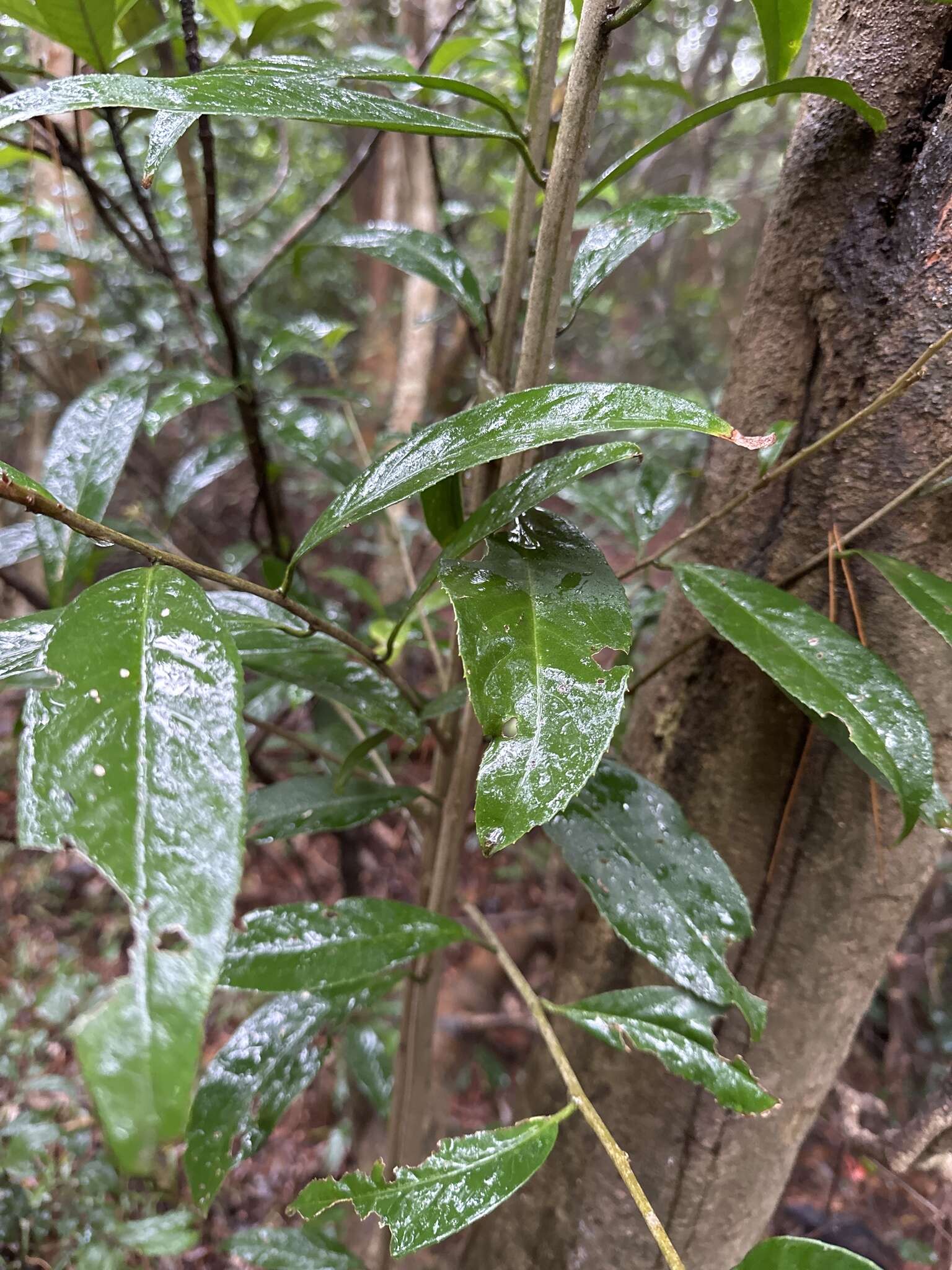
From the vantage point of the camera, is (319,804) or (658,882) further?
(319,804)

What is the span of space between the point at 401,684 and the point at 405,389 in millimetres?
1998

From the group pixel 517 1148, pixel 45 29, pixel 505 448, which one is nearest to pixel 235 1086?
pixel 517 1148

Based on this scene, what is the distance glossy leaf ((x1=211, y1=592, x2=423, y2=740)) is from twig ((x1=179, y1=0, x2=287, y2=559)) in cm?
41

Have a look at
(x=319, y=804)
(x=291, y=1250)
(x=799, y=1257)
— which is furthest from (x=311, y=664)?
(x=291, y=1250)

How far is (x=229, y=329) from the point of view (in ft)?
2.75

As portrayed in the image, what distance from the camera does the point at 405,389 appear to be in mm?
2359

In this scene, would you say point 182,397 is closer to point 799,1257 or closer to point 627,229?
point 627,229

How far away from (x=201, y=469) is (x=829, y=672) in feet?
2.74

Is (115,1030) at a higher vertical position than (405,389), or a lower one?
lower

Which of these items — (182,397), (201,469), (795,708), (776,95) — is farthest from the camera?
(201,469)

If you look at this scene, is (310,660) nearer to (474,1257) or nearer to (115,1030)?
(115,1030)

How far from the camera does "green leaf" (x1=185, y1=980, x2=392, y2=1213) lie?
1.88 feet

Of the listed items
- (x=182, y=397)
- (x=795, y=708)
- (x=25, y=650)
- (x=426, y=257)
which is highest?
(x=426, y=257)

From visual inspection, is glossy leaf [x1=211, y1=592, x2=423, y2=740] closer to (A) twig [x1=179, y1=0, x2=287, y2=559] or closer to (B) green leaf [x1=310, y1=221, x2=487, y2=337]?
(B) green leaf [x1=310, y1=221, x2=487, y2=337]
